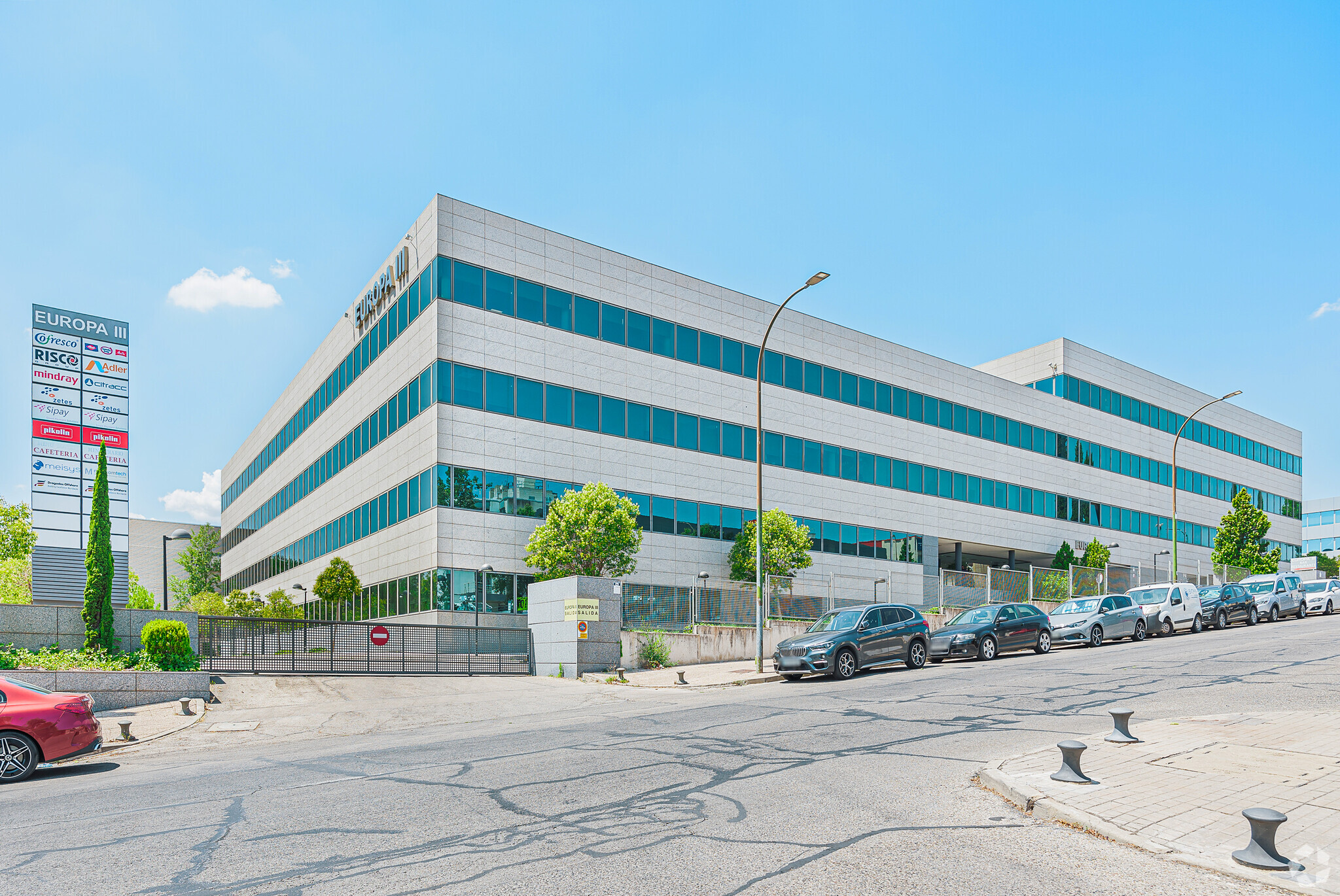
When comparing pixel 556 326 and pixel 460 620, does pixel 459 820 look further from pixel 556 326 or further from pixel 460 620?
pixel 556 326

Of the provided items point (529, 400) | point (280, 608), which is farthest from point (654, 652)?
point (280, 608)

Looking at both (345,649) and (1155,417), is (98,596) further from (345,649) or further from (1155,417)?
(1155,417)

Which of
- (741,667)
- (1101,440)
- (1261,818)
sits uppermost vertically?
(1101,440)

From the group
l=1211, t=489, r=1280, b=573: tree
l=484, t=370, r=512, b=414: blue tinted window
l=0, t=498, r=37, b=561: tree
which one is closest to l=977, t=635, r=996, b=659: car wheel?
l=484, t=370, r=512, b=414: blue tinted window

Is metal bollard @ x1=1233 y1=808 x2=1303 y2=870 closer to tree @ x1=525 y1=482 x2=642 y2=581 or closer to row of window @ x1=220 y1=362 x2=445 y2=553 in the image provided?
tree @ x1=525 y1=482 x2=642 y2=581

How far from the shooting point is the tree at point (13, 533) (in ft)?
183

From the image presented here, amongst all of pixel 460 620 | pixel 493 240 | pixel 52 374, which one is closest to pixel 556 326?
pixel 493 240

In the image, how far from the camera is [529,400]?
3453 centimetres

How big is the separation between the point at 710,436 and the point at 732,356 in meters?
3.92

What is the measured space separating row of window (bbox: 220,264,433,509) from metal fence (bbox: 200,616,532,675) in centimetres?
1270

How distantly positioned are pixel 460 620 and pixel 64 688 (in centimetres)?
1449

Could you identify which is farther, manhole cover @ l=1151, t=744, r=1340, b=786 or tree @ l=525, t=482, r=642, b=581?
tree @ l=525, t=482, r=642, b=581

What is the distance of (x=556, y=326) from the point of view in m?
35.6

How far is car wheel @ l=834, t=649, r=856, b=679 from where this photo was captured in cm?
2039
